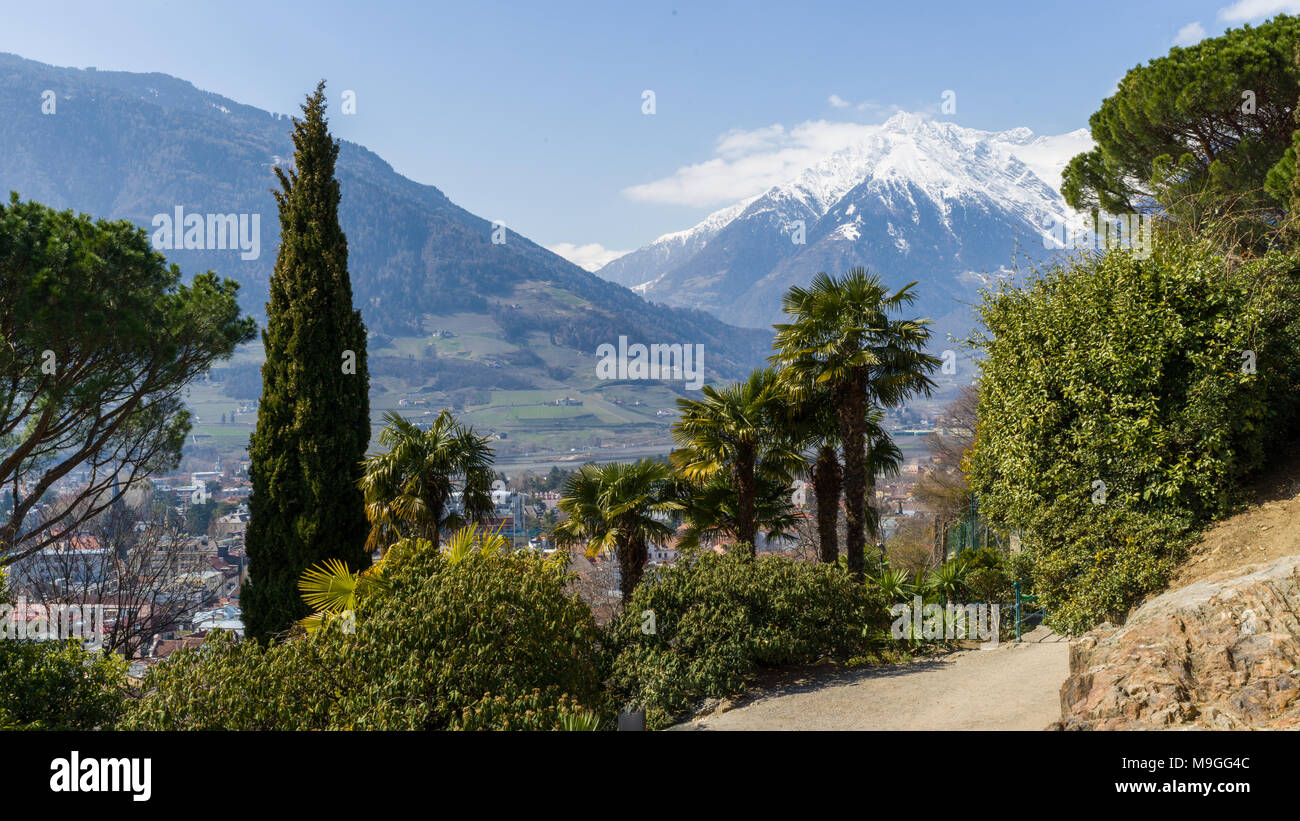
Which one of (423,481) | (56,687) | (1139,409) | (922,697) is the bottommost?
(922,697)

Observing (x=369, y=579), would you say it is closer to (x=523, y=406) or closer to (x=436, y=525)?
(x=436, y=525)

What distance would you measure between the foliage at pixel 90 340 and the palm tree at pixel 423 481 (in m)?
4.61

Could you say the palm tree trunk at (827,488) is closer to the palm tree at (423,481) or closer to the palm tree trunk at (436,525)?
the palm tree at (423,481)

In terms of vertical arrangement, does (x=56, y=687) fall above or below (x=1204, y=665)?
below

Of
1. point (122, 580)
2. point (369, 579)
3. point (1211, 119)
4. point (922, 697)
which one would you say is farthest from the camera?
point (122, 580)

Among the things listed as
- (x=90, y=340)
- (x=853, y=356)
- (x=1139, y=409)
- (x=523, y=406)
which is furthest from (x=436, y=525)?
(x=523, y=406)

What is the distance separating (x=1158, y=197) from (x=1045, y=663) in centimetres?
1115

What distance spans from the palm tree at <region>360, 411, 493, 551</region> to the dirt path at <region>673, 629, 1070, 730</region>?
7.01 metres

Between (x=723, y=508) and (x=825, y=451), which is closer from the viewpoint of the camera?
(x=825, y=451)

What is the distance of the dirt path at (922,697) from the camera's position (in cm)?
872

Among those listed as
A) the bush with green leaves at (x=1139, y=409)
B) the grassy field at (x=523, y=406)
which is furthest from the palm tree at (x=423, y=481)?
the grassy field at (x=523, y=406)

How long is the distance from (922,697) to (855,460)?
17.7ft

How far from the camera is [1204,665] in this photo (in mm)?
6336
